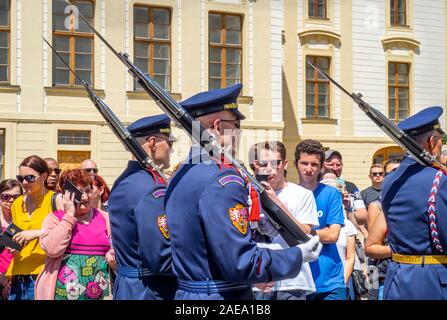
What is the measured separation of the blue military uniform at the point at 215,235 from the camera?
10.3 feet

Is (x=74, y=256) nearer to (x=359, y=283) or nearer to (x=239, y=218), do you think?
(x=239, y=218)

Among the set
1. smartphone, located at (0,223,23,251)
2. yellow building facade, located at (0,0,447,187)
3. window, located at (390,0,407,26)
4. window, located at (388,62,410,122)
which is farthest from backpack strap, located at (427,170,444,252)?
window, located at (390,0,407,26)

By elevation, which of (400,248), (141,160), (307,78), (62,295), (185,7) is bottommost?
(62,295)

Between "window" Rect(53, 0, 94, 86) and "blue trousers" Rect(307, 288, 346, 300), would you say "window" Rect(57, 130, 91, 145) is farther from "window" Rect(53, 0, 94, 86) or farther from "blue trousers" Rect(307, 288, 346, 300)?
"blue trousers" Rect(307, 288, 346, 300)

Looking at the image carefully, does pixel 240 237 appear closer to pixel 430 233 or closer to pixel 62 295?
pixel 430 233

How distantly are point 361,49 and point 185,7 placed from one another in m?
6.86

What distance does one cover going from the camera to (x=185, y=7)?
19625mm

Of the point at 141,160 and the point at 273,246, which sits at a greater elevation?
the point at 141,160

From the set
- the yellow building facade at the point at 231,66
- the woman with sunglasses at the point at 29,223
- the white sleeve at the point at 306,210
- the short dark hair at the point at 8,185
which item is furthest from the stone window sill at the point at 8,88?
the white sleeve at the point at 306,210

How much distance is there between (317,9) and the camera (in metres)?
23.5

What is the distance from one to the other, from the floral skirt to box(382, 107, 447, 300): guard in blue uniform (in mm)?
2009

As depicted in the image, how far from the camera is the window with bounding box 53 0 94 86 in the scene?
1833 centimetres

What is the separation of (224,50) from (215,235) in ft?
57.3
